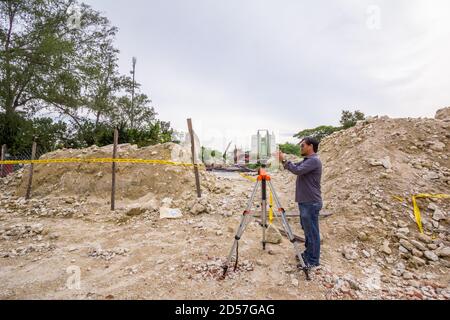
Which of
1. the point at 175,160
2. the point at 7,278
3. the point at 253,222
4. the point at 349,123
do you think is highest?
the point at 349,123

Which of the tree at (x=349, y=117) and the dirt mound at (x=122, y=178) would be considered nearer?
the dirt mound at (x=122, y=178)

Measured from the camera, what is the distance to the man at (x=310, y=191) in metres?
3.51

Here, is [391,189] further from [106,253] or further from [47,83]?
[47,83]

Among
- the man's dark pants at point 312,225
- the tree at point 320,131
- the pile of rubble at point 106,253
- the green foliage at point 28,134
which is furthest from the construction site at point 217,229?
the tree at point 320,131

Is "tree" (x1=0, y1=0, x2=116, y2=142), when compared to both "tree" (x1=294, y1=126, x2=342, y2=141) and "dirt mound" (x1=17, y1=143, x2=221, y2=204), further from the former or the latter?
"tree" (x1=294, y1=126, x2=342, y2=141)

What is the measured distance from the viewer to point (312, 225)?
3.54 metres

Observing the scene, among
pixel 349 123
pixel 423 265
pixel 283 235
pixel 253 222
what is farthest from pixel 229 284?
pixel 349 123

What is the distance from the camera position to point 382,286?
11.2ft

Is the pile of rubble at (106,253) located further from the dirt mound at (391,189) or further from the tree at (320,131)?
the tree at (320,131)

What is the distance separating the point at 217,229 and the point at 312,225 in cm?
246

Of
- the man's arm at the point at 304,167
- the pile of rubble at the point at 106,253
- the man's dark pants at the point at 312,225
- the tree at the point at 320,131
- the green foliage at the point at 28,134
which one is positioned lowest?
the pile of rubble at the point at 106,253

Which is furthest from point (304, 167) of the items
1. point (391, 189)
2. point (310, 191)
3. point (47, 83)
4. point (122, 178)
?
point (47, 83)
